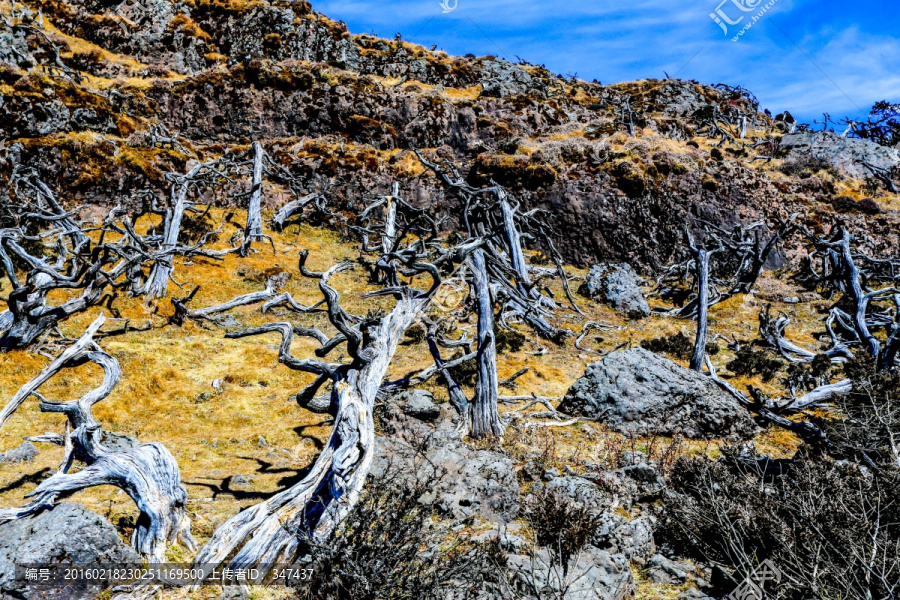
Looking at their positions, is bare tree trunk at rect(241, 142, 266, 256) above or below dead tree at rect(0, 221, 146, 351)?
above

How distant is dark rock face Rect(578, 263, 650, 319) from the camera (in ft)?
72.0

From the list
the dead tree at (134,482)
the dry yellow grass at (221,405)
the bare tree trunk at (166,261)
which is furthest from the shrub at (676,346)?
the bare tree trunk at (166,261)

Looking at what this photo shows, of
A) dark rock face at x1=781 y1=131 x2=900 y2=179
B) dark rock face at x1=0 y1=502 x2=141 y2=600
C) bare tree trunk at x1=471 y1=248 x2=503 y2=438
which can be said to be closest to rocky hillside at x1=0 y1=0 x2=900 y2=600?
dark rock face at x1=0 y1=502 x2=141 y2=600

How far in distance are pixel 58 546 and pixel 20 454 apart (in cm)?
474

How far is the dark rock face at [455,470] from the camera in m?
6.86

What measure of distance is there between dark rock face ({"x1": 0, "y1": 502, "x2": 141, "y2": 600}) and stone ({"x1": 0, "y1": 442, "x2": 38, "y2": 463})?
12.4 feet

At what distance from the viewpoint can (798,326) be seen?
2086 centimetres

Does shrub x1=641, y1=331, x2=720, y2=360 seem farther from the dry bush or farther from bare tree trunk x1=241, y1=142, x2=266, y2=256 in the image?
bare tree trunk x1=241, y1=142, x2=266, y2=256

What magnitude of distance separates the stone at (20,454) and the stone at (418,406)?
19.7 ft

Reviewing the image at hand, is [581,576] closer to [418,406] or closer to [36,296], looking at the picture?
[418,406]

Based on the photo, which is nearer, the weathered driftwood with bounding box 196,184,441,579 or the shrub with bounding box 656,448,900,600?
the shrub with bounding box 656,448,900,600

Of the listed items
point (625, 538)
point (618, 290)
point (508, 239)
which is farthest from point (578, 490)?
point (618, 290)

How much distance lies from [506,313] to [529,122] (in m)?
24.2

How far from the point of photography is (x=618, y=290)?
22328mm
